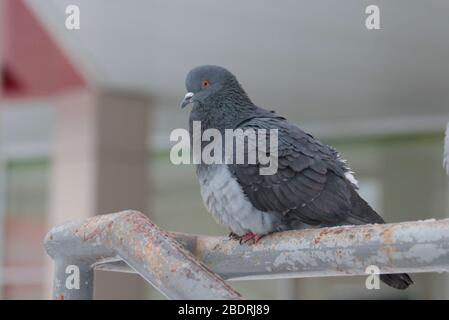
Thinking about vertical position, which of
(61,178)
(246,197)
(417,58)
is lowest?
(246,197)

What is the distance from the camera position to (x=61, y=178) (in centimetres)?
441

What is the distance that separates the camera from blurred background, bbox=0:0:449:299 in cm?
315

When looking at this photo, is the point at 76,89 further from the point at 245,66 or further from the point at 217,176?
the point at 217,176

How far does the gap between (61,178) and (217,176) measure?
10.1ft

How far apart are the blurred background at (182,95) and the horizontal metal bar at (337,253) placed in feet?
5.08

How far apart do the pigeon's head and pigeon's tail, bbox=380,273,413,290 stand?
0.49 meters

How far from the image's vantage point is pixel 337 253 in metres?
0.80

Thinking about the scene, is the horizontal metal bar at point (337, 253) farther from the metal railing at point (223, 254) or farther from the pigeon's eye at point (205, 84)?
the pigeon's eye at point (205, 84)

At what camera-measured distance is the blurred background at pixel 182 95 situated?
3.15 m

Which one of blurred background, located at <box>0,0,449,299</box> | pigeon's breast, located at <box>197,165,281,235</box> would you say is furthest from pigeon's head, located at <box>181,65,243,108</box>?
blurred background, located at <box>0,0,449,299</box>

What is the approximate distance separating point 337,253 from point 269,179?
1.98ft

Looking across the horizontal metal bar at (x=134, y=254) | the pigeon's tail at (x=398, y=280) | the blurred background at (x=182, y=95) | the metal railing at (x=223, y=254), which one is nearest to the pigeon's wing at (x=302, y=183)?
the pigeon's tail at (x=398, y=280)

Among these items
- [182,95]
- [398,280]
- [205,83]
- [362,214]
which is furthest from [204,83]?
[182,95]
